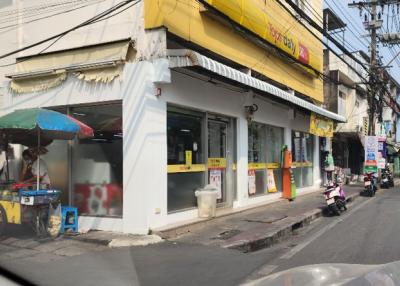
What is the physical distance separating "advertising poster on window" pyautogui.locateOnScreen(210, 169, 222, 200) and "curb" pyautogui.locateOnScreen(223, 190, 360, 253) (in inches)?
76.4

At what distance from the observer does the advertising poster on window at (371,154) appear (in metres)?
23.7

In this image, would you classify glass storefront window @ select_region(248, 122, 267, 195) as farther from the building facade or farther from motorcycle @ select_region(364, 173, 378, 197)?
the building facade

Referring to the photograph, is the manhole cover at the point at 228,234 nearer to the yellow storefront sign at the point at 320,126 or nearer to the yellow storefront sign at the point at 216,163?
the yellow storefront sign at the point at 216,163

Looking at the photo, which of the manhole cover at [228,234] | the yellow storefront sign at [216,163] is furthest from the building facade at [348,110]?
the manhole cover at [228,234]

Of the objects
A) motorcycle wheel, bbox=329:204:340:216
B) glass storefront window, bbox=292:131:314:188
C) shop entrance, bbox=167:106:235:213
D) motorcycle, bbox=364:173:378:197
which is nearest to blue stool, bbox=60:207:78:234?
shop entrance, bbox=167:106:235:213

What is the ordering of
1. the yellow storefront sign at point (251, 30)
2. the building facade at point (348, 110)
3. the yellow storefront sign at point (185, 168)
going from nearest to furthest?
the yellow storefront sign at point (251, 30) < the yellow storefront sign at point (185, 168) < the building facade at point (348, 110)

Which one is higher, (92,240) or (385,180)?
(385,180)

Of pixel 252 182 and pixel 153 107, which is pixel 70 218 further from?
pixel 252 182

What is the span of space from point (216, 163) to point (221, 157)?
1.61ft

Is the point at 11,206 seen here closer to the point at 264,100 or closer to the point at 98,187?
the point at 98,187

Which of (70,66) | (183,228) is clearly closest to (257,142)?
(183,228)

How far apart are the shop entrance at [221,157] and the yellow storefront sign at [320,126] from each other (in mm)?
6190

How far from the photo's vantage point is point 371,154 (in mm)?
24125

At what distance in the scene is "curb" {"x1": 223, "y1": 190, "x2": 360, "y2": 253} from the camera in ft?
30.3
